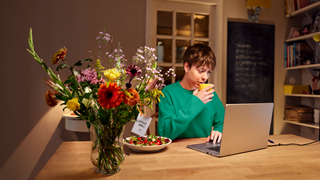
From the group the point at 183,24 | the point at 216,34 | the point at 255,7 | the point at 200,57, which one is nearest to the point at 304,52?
the point at 255,7

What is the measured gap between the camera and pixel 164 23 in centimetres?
315

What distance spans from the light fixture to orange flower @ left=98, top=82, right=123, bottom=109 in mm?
2892

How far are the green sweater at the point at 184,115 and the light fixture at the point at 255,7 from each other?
1.87 meters

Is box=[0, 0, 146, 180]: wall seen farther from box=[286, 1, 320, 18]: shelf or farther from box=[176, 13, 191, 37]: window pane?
box=[286, 1, 320, 18]: shelf

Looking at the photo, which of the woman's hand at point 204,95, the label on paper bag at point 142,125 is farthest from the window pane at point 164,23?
the label on paper bag at point 142,125

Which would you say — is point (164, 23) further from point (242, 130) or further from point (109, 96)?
point (109, 96)

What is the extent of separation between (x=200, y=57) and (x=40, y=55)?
6.37 ft

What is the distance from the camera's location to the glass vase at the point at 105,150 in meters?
0.89

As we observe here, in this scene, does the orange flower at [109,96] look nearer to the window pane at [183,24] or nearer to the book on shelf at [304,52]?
the window pane at [183,24]

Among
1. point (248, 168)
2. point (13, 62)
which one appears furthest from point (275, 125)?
point (13, 62)

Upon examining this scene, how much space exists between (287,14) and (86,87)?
A: 3.36 metres

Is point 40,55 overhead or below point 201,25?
below

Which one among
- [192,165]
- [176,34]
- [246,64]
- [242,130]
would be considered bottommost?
[192,165]

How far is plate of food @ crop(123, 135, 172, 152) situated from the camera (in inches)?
45.2
